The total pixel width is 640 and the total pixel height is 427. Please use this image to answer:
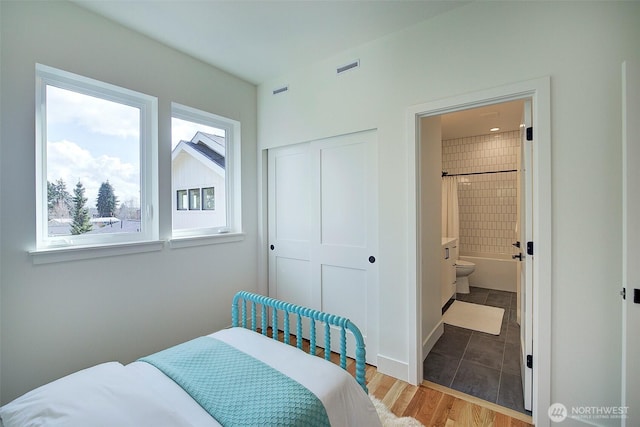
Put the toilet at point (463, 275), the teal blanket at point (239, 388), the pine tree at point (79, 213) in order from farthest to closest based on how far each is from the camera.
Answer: the toilet at point (463, 275), the pine tree at point (79, 213), the teal blanket at point (239, 388)

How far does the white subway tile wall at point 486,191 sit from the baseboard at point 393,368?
3.30 metres

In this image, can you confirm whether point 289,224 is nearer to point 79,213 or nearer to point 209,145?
point 209,145

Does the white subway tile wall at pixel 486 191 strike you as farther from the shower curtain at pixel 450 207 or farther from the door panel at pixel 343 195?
the door panel at pixel 343 195

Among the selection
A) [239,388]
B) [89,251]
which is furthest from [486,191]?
[89,251]

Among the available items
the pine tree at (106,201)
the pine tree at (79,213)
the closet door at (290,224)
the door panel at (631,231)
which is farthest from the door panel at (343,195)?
the pine tree at (79,213)

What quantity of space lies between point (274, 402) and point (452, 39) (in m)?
2.38

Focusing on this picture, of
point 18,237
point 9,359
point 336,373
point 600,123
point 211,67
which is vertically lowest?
point 9,359

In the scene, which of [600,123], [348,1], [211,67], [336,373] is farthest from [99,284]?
[600,123]

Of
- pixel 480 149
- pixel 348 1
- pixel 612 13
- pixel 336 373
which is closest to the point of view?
pixel 336 373

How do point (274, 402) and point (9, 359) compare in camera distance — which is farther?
point (9, 359)

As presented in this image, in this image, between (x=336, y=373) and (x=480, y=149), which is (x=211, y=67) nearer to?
(x=336, y=373)

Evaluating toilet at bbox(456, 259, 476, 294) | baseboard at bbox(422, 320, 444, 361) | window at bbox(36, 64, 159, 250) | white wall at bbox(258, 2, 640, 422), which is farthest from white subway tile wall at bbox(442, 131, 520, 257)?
window at bbox(36, 64, 159, 250)

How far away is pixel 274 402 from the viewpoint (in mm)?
1040

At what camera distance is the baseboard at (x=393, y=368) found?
7.04 ft
